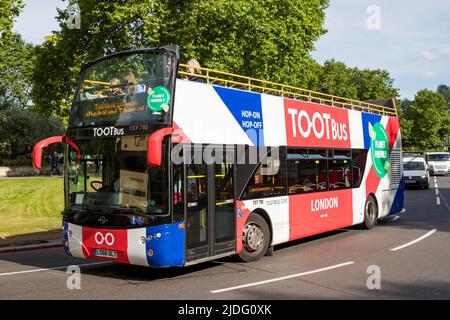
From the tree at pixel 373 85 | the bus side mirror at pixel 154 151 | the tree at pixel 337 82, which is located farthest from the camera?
the tree at pixel 373 85

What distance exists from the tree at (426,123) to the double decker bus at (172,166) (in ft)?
212

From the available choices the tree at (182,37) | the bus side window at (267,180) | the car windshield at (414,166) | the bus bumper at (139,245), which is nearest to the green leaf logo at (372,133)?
the bus side window at (267,180)

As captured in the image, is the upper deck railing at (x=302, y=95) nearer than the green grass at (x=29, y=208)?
Yes

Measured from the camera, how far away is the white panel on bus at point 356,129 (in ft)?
44.1

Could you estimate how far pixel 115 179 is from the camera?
7750mm

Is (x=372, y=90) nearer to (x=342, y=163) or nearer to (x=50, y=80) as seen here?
(x=50, y=80)

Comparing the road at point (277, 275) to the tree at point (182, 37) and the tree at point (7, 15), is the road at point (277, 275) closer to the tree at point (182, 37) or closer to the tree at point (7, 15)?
the tree at point (182, 37)

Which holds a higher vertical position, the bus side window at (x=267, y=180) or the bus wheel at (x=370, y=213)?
the bus side window at (x=267, y=180)

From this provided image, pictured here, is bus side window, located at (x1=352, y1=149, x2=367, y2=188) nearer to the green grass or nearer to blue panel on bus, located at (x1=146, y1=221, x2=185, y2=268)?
blue panel on bus, located at (x1=146, y1=221, x2=185, y2=268)

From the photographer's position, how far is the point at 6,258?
415 inches

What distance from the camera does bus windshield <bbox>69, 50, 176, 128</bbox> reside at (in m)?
7.71

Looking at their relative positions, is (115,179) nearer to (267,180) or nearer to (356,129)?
(267,180)

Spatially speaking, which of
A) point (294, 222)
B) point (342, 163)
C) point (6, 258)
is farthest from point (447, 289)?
point (6, 258)

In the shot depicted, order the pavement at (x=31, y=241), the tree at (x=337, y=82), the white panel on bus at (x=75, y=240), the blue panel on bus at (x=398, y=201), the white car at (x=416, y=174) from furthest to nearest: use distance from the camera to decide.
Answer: the tree at (x=337, y=82), the white car at (x=416, y=174), the blue panel on bus at (x=398, y=201), the pavement at (x=31, y=241), the white panel on bus at (x=75, y=240)
